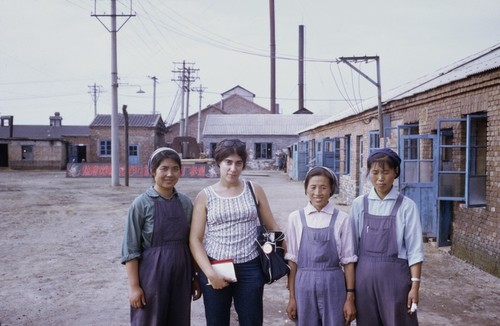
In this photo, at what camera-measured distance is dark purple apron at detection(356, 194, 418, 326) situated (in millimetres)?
2662

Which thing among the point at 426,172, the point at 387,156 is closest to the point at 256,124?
the point at 426,172

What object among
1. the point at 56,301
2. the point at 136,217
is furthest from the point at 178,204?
the point at 56,301

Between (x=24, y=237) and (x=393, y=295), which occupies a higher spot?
(x=393, y=295)

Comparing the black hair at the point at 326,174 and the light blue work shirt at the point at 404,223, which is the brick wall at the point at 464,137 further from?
the black hair at the point at 326,174

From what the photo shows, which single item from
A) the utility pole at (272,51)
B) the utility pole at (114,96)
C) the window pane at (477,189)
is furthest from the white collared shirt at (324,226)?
the utility pole at (272,51)

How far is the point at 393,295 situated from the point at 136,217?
4.99 ft

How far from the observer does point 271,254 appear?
2797 millimetres

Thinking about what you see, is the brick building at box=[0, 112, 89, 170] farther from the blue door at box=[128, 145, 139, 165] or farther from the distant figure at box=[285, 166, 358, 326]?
the distant figure at box=[285, 166, 358, 326]

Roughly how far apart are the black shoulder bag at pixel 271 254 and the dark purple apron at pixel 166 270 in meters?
0.45

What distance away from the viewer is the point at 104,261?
6770 millimetres

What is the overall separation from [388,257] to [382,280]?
0.13 m

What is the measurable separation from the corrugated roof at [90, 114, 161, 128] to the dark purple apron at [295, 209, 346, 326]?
32831mm

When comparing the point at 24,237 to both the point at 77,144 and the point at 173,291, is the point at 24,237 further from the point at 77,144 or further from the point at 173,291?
the point at 77,144

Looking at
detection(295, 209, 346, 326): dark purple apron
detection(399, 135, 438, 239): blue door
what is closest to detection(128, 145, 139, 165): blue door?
detection(399, 135, 438, 239): blue door
